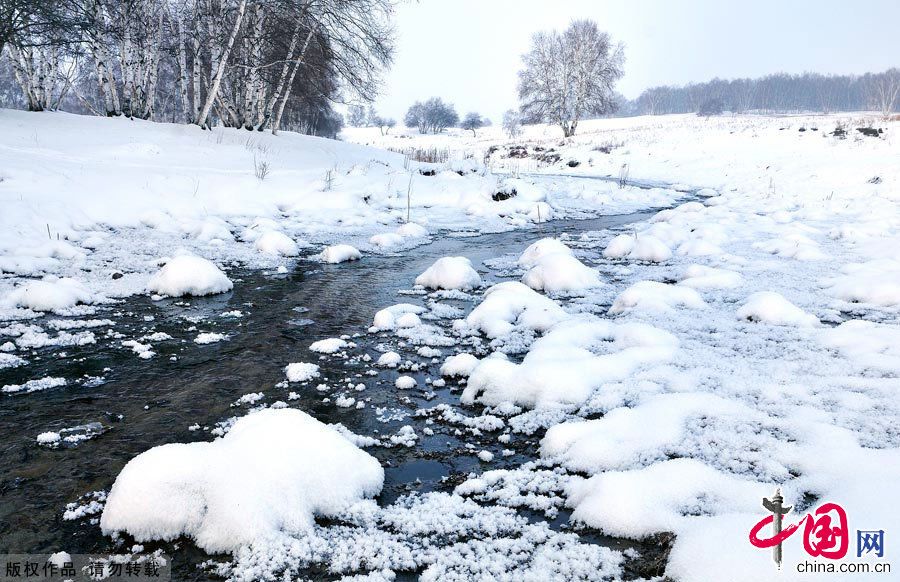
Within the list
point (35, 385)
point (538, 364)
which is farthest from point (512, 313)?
point (35, 385)

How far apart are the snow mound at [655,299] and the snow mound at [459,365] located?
1769 mm

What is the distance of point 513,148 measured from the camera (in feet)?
107

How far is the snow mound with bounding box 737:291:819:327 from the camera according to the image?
4.09 meters

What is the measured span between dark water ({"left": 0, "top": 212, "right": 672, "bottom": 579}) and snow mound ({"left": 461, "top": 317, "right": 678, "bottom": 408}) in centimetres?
25

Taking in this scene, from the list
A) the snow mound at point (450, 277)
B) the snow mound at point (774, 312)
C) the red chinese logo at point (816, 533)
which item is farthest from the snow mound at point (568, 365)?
the snow mound at point (450, 277)

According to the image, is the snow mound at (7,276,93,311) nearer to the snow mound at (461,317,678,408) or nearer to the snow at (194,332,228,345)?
the snow at (194,332,228,345)

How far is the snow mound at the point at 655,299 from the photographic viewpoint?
4.54 meters

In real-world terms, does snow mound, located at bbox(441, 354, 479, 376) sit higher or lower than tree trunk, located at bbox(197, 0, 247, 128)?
lower

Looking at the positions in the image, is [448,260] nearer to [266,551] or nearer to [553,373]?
[553,373]

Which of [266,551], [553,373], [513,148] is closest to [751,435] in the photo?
[553,373]

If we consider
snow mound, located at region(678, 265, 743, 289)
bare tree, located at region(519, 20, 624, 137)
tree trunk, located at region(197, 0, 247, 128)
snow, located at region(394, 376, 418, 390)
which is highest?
bare tree, located at region(519, 20, 624, 137)

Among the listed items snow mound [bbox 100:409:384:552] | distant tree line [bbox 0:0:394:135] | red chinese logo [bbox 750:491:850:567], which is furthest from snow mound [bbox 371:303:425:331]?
distant tree line [bbox 0:0:394:135]

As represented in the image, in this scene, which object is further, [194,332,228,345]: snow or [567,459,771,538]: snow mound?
[194,332,228,345]: snow

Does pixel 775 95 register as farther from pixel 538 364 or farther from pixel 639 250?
pixel 538 364
